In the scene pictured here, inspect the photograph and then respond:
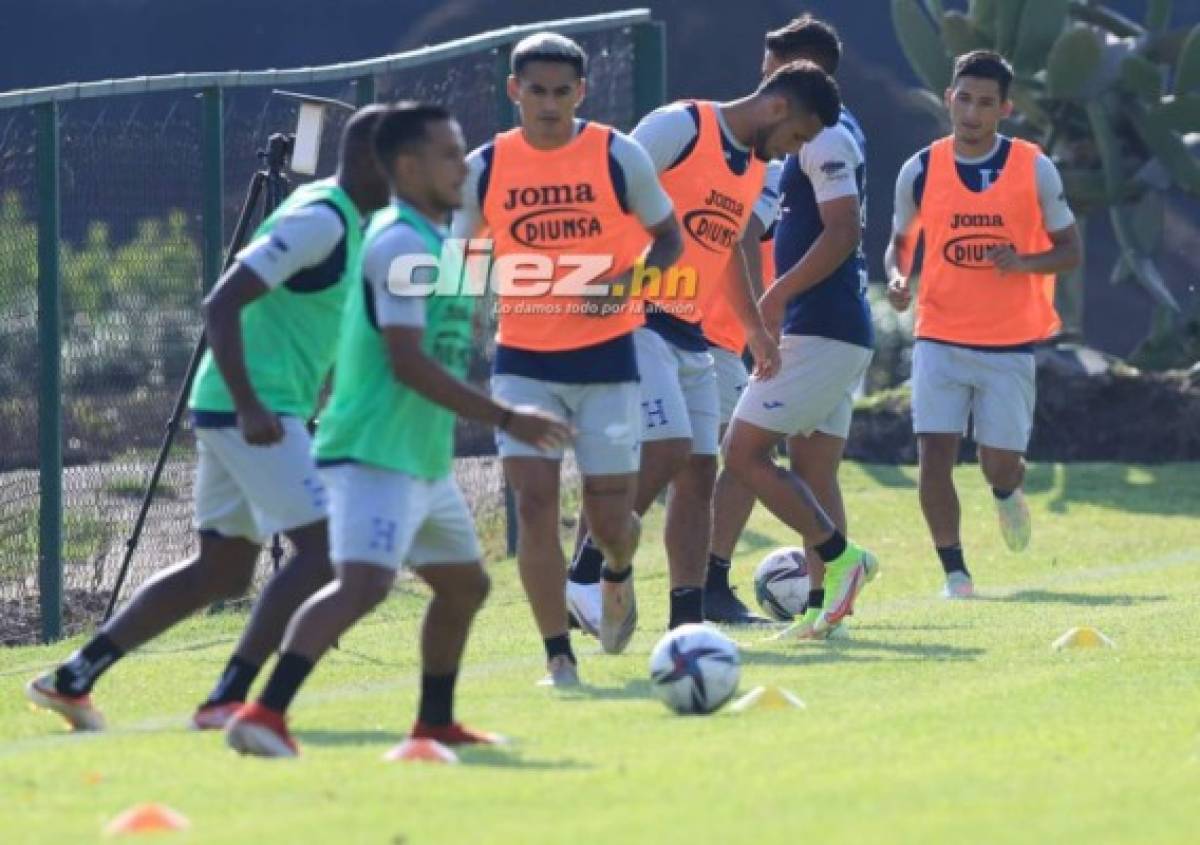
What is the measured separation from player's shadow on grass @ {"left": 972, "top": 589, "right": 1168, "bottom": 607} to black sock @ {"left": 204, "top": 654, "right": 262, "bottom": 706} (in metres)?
5.22

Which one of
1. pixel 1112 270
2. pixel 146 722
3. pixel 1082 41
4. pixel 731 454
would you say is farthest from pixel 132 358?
pixel 1112 270

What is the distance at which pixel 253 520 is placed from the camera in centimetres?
913

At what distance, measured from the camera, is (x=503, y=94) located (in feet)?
53.1

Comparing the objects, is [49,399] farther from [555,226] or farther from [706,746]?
[706,746]

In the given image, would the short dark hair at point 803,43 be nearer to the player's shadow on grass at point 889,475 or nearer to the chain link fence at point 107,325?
the chain link fence at point 107,325

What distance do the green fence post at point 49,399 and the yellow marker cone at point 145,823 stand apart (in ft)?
20.9

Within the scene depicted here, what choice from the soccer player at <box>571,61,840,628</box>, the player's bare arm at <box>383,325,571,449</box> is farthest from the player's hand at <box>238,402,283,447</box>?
the soccer player at <box>571,61,840,628</box>

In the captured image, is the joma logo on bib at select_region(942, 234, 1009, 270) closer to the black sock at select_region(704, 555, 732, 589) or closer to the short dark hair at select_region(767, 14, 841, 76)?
the short dark hair at select_region(767, 14, 841, 76)

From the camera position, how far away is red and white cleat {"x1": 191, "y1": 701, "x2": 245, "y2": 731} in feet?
28.9

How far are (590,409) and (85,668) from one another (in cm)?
209

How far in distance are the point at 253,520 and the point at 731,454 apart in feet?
11.3

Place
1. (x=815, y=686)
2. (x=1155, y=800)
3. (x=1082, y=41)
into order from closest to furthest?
(x=1155, y=800), (x=815, y=686), (x=1082, y=41)

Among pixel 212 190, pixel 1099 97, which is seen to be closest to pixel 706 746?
pixel 212 190

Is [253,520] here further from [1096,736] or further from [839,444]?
[839,444]
